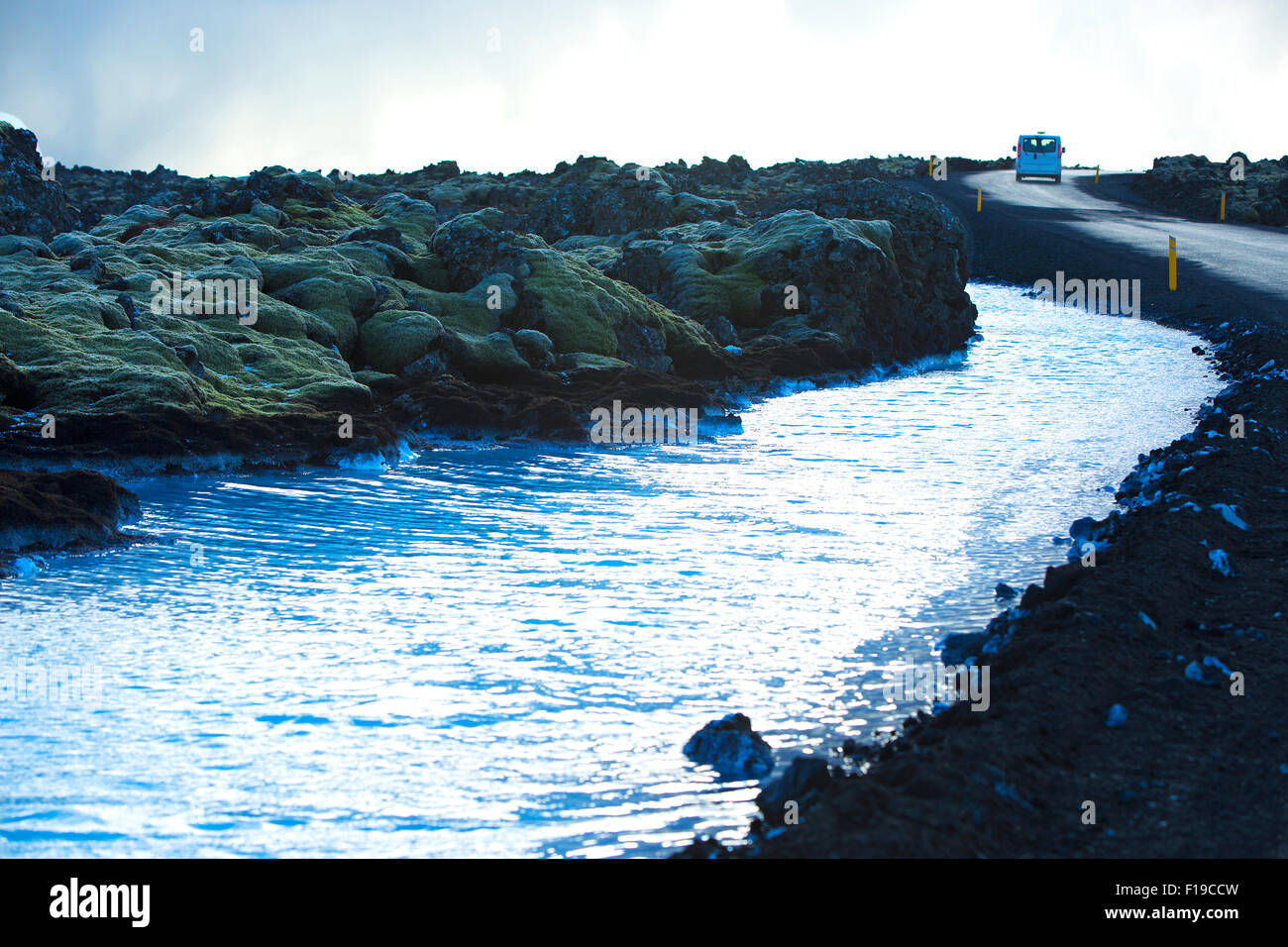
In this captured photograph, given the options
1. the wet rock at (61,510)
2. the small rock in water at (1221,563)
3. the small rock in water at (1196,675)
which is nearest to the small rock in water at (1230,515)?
the small rock in water at (1221,563)

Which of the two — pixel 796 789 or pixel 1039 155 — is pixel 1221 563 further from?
pixel 1039 155

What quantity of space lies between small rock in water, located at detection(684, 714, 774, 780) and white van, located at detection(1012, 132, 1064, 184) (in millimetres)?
90570

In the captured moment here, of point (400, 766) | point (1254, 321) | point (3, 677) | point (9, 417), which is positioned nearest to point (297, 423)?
point (9, 417)

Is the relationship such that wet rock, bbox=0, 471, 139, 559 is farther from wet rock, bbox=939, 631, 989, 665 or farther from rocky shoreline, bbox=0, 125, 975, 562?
wet rock, bbox=939, 631, 989, 665

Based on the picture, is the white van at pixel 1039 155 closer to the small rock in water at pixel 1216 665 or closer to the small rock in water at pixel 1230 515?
the small rock in water at pixel 1230 515

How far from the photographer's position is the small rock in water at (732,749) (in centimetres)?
888

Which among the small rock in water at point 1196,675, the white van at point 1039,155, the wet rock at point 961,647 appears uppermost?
the white van at point 1039,155

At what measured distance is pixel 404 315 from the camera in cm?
3056

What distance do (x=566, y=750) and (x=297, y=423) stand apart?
1500 centimetres

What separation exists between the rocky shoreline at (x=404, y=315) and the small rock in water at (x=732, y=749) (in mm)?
14225

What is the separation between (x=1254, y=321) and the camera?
→ 119 feet

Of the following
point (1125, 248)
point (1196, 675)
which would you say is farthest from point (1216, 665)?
point (1125, 248)

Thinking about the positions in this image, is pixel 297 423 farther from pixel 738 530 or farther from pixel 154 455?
pixel 738 530

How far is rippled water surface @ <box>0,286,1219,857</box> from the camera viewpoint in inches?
327
